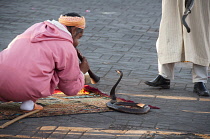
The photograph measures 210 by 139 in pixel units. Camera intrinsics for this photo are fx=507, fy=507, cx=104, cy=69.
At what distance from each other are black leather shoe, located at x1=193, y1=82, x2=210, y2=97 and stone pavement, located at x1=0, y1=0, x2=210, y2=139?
0.07 m

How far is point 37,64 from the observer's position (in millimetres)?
4684

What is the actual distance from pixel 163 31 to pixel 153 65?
1.18m

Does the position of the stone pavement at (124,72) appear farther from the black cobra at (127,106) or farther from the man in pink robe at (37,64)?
the man in pink robe at (37,64)

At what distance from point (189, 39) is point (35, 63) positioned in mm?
2023

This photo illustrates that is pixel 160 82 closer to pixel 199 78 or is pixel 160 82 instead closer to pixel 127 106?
pixel 199 78

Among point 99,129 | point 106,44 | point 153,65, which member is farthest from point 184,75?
point 99,129

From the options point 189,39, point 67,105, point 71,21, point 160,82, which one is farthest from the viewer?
point 160,82

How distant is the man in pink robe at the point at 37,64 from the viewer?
4.68m

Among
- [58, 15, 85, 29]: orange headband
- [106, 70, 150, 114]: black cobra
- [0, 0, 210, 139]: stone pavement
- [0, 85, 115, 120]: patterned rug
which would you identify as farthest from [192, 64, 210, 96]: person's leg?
[58, 15, 85, 29]: orange headband

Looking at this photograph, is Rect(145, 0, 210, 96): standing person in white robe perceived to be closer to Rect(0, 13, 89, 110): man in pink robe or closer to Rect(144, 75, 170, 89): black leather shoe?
Rect(144, 75, 170, 89): black leather shoe

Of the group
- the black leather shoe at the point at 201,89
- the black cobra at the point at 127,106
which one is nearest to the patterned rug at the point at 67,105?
the black cobra at the point at 127,106

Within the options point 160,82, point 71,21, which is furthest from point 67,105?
point 160,82

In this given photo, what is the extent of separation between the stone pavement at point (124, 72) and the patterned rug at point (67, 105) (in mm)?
126

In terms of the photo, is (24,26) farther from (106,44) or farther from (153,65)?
(153,65)
